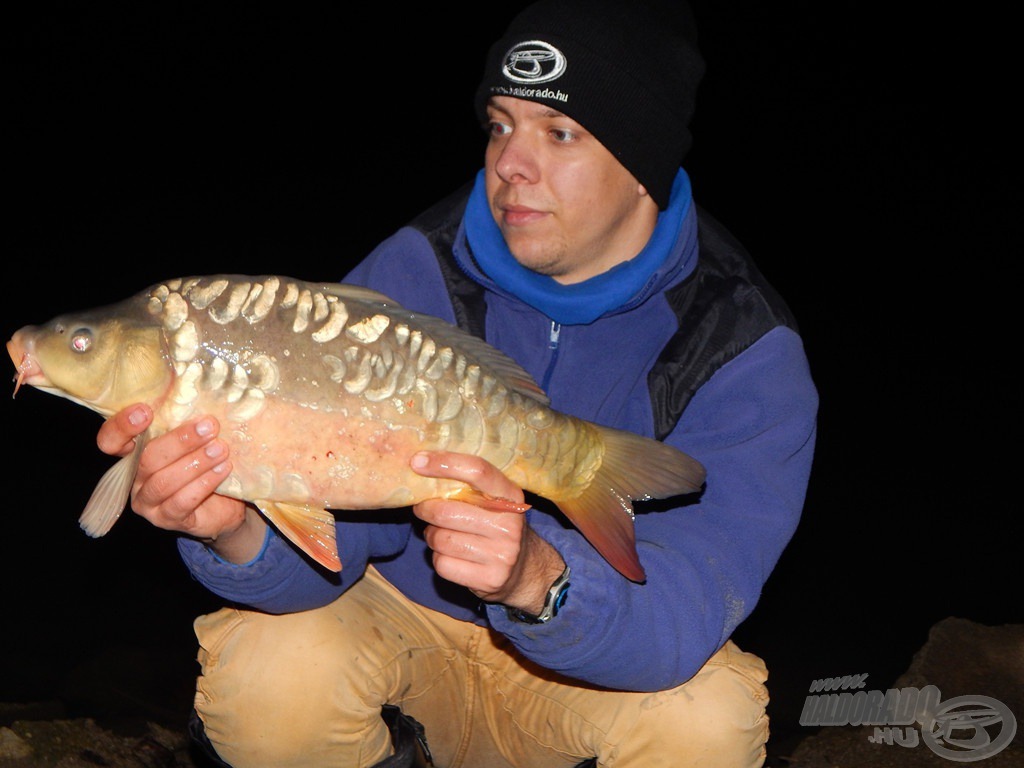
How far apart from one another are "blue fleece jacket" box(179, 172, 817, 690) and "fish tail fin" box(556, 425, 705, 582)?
7 cm

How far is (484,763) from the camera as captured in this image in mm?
2055

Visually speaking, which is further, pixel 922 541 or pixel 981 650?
pixel 922 541

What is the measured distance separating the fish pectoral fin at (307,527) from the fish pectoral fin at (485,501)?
0.61 ft

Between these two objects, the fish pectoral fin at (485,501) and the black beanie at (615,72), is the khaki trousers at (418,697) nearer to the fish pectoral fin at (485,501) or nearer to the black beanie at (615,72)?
the fish pectoral fin at (485,501)

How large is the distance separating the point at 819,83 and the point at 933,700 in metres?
10.5

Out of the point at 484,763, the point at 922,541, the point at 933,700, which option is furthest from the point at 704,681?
the point at 922,541

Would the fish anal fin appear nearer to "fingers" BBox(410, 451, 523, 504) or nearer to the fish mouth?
"fingers" BBox(410, 451, 523, 504)

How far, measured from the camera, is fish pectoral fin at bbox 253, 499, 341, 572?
1458mm

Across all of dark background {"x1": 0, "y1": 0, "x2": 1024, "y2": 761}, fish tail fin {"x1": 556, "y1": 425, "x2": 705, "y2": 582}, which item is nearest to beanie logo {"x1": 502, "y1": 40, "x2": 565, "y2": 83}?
fish tail fin {"x1": 556, "y1": 425, "x2": 705, "y2": 582}

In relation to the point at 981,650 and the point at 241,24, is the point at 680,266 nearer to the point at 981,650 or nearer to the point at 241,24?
the point at 981,650

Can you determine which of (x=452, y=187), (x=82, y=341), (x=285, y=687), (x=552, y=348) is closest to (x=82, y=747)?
(x=285, y=687)

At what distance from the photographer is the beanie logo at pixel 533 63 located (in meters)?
1.85

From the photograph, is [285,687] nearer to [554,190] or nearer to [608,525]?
[608,525]

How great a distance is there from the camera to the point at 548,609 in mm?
1511
